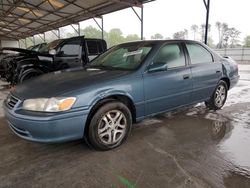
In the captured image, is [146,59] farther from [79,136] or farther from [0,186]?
[0,186]

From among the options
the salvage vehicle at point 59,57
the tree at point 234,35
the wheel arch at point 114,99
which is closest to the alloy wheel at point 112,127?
the wheel arch at point 114,99

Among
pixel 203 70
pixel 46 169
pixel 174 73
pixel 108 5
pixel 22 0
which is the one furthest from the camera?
pixel 22 0

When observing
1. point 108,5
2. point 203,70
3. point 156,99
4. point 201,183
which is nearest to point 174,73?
point 156,99

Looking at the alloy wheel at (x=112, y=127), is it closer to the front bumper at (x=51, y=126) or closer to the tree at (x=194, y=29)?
the front bumper at (x=51, y=126)

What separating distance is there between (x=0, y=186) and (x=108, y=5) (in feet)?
30.4

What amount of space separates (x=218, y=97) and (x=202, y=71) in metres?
0.95

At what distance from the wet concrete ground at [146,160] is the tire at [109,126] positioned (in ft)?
0.41

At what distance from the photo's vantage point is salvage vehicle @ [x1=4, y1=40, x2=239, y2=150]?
7.88 feet

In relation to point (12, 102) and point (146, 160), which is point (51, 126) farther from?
point (146, 160)

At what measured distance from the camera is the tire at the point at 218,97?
436cm

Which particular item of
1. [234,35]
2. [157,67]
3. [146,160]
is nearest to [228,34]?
[234,35]

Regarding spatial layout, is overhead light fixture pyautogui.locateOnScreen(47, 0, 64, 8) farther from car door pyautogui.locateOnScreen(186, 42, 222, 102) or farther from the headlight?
the headlight

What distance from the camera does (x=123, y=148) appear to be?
113 inches

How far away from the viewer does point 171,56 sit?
3441mm
